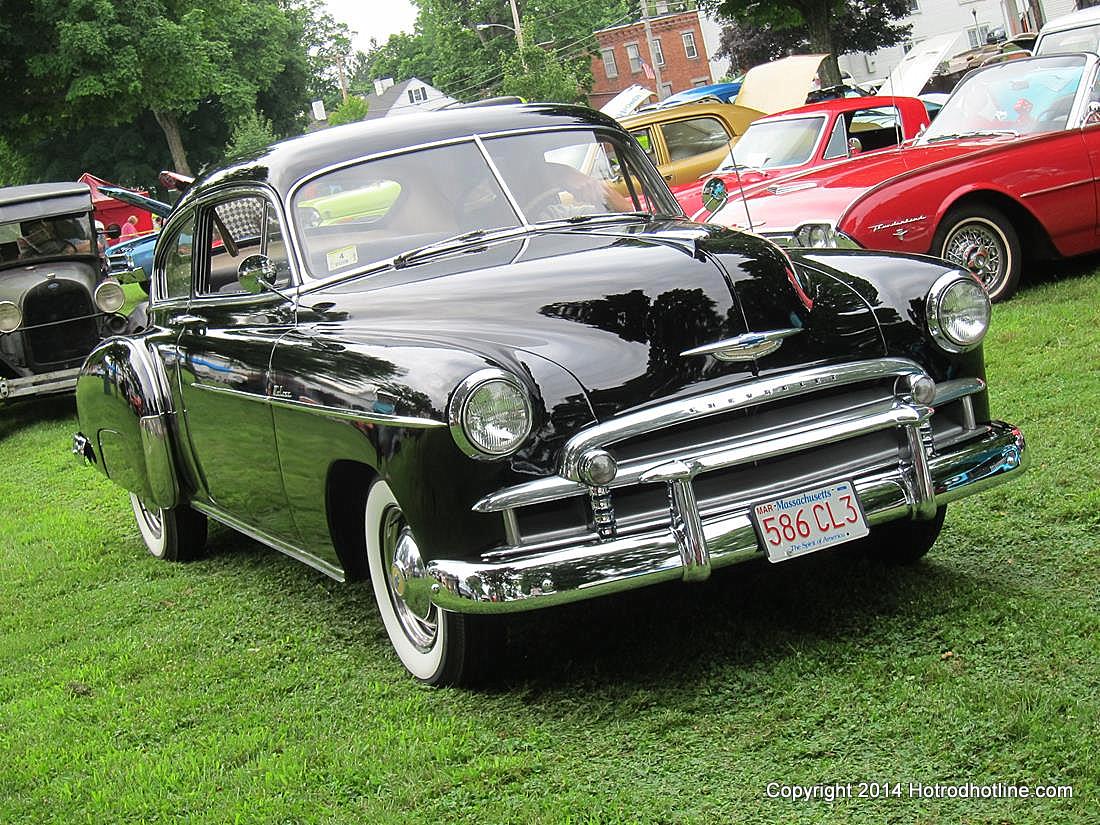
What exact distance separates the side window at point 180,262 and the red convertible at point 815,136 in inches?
222

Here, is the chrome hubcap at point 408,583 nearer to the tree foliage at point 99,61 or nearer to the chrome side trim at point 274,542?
the chrome side trim at point 274,542

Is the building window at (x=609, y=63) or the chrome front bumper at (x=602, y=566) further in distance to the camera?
the building window at (x=609, y=63)

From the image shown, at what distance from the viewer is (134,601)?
5977 mm

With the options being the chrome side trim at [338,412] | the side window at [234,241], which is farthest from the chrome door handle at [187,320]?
the chrome side trim at [338,412]

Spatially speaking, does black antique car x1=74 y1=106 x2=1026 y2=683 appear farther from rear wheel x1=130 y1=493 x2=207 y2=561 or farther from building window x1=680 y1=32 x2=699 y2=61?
building window x1=680 y1=32 x2=699 y2=61

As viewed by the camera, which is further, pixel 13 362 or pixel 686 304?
pixel 13 362

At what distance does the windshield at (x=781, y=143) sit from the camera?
11.6 meters

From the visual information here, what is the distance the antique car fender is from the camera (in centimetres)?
593

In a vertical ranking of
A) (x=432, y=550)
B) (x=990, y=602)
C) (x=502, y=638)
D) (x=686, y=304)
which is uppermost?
(x=686, y=304)

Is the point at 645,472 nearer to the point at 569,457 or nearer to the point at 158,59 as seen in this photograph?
the point at 569,457

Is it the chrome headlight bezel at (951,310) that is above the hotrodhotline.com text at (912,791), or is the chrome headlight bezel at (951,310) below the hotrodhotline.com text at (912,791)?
above

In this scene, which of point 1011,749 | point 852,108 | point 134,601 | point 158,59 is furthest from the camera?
point 158,59

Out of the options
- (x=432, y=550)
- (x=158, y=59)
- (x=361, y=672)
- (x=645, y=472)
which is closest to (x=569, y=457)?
(x=645, y=472)

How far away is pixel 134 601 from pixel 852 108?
26.7 ft
